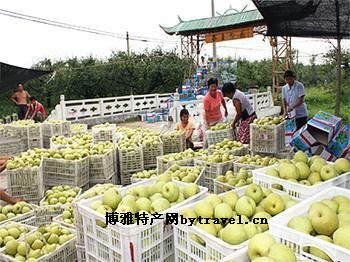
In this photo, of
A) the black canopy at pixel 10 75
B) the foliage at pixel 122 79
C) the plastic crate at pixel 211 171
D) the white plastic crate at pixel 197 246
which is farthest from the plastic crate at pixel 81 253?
the foliage at pixel 122 79

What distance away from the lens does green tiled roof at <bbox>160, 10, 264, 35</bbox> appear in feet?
41.0

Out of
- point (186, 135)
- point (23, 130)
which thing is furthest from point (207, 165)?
point (23, 130)

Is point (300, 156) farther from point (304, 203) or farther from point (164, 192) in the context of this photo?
point (164, 192)

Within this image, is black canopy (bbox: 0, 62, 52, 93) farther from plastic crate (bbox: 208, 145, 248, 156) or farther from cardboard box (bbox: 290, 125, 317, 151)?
cardboard box (bbox: 290, 125, 317, 151)

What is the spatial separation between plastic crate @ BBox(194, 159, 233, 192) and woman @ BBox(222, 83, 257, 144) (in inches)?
61.5

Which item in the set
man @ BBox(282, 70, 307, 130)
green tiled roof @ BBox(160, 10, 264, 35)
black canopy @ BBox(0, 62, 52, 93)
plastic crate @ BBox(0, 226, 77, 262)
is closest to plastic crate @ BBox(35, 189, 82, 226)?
plastic crate @ BBox(0, 226, 77, 262)

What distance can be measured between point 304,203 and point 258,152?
309 centimetres

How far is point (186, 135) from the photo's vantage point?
6.19 meters

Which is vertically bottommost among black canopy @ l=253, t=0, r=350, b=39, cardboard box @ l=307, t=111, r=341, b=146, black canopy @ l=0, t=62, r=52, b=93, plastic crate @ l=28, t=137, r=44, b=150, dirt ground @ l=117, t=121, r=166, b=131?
dirt ground @ l=117, t=121, r=166, b=131

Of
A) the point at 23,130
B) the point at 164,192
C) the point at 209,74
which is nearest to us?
the point at 164,192

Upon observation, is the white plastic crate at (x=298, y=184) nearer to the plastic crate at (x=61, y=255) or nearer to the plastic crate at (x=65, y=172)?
the plastic crate at (x=61, y=255)

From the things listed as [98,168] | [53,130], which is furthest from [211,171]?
[53,130]

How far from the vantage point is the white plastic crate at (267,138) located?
191 inches

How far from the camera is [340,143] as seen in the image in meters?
3.89
